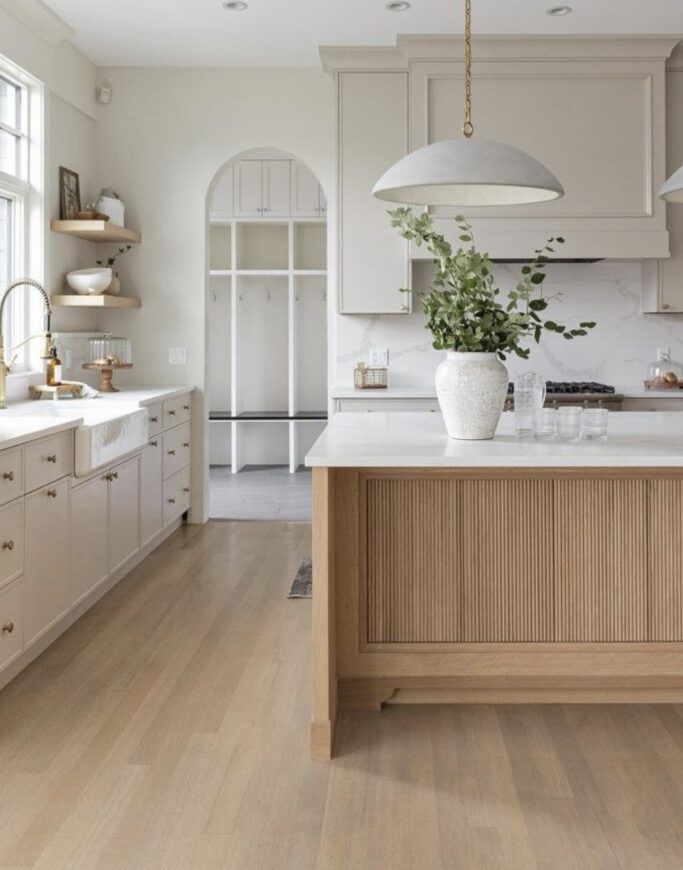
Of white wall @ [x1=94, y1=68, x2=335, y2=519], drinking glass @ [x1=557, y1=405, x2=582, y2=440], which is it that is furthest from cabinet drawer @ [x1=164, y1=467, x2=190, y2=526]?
drinking glass @ [x1=557, y1=405, x2=582, y2=440]

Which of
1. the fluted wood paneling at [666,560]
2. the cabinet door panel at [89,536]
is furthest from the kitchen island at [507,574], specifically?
the cabinet door panel at [89,536]

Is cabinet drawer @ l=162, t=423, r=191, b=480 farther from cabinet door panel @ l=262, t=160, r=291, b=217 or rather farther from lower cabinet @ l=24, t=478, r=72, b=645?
cabinet door panel @ l=262, t=160, r=291, b=217

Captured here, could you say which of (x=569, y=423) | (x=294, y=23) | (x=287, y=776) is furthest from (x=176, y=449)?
(x=287, y=776)

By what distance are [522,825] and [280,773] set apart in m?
0.64

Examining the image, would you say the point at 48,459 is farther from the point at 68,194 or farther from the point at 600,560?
the point at 68,194

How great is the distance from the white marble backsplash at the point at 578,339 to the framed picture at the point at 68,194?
1642 millimetres

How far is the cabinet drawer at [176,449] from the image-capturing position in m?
5.42

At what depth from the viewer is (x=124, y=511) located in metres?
4.59

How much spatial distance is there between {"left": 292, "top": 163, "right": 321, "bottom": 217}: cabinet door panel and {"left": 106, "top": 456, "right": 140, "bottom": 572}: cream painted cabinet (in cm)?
375

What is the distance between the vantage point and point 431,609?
2.89 metres

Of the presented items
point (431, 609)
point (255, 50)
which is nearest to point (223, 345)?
point (255, 50)

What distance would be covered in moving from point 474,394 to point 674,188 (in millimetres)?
811

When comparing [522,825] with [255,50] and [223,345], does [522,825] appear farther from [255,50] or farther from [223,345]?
[223,345]

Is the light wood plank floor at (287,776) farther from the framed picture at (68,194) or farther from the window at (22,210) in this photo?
the framed picture at (68,194)
